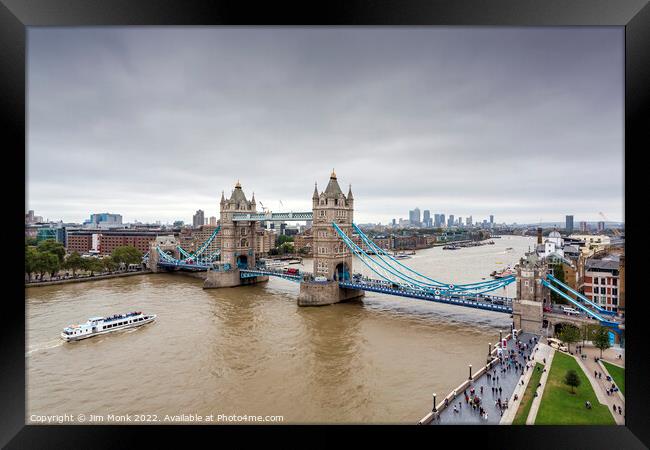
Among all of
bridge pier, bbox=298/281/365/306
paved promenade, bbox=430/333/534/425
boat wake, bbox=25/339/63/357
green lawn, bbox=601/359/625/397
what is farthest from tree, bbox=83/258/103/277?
green lawn, bbox=601/359/625/397

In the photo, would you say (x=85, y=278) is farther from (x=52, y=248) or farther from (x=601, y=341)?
(x=601, y=341)

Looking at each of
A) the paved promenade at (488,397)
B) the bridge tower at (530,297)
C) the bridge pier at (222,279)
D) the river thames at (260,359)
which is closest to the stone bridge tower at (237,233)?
the bridge pier at (222,279)

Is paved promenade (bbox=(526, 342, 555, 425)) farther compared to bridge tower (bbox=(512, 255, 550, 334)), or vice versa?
bridge tower (bbox=(512, 255, 550, 334))

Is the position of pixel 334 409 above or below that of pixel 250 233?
below

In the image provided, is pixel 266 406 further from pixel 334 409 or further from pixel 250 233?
pixel 250 233

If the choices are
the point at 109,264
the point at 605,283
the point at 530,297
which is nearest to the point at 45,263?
the point at 109,264

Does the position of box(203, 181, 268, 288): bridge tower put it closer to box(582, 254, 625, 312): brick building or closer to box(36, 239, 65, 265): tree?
box(36, 239, 65, 265): tree
